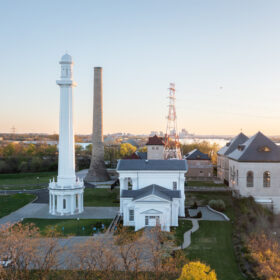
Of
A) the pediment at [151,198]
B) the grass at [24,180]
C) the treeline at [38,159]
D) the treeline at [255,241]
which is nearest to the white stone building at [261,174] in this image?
the treeline at [255,241]

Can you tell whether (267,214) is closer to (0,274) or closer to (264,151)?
(264,151)

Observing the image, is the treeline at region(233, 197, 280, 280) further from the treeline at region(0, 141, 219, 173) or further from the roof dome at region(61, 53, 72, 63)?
the treeline at region(0, 141, 219, 173)

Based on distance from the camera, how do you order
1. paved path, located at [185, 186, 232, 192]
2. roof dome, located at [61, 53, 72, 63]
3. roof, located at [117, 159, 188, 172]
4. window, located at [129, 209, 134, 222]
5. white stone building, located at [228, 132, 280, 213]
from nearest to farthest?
1. window, located at [129, 209, 134, 222]
2. roof, located at [117, 159, 188, 172]
3. roof dome, located at [61, 53, 72, 63]
4. white stone building, located at [228, 132, 280, 213]
5. paved path, located at [185, 186, 232, 192]

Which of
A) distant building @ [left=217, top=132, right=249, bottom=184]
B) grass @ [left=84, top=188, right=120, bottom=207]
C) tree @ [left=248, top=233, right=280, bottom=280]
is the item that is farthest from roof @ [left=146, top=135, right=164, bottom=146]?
tree @ [left=248, top=233, right=280, bottom=280]

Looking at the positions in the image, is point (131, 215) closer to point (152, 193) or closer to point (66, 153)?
point (152, 193)

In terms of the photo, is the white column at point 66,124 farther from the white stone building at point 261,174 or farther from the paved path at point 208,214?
the white stone building at point 261,174

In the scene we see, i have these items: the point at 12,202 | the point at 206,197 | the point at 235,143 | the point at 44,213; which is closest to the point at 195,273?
the point at 44,213
